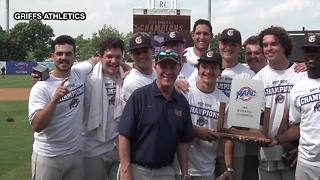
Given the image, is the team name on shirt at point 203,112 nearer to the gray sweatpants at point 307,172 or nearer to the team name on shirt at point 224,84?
the team name on shirt at point 224,84

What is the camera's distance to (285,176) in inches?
232

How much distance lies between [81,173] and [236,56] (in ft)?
7.84

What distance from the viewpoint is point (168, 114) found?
5.12 meters

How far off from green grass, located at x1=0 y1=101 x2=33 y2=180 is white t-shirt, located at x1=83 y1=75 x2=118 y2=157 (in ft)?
12.5

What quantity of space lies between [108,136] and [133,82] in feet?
2.71

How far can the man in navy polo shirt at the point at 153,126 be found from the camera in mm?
5051

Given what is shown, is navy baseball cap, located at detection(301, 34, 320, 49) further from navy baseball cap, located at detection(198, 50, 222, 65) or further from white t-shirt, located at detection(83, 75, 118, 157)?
white t-shirt, located at detection(83, 75, 118, 157)

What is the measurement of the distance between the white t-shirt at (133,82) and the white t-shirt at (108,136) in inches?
12.4

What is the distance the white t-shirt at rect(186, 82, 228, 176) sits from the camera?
5762 mm

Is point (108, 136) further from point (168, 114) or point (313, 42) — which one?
point (313, 42)

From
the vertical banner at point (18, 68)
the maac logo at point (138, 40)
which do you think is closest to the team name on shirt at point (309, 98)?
the maac logo at point (138, 40)

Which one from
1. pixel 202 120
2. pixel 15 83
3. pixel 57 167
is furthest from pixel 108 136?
pixel 15 83

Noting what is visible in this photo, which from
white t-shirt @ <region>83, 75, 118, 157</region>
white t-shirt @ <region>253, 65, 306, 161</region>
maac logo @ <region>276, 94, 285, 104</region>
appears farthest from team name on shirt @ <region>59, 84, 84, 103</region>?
maac logo @ <region>276, 94, 285, 104</region>

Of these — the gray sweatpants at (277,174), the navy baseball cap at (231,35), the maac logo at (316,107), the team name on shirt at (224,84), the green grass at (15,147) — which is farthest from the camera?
the green grass at (15,147)
